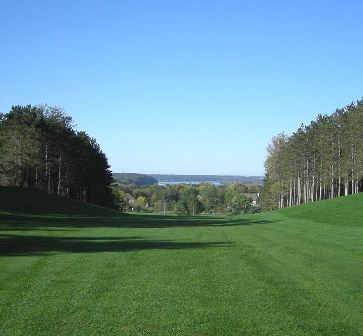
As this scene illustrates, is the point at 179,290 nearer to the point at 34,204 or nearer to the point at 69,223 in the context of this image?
the point at 69,223

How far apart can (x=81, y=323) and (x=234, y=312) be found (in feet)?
9.55

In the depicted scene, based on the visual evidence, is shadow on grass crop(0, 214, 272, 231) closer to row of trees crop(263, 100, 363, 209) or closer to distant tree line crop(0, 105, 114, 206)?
distant tree line crop(0, 105, 114, 206)

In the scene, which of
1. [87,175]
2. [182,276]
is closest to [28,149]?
[87,175]

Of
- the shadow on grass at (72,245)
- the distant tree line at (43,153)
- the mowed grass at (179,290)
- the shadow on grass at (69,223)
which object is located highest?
the distant tree line at (43,153)

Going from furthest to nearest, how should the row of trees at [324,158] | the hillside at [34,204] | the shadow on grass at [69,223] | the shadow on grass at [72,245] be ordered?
the row of trees at [324,158] < the hillside at [34,204] < the shadow on grass at [69,223] < the shadow on grass at [72,245]

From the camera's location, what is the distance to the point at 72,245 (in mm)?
20641

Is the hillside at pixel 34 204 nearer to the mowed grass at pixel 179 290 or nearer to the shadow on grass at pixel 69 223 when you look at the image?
the shadow on grass at pixel 69 223

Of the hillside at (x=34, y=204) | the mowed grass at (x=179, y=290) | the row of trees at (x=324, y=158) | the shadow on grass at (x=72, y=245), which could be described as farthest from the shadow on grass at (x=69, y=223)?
the row of trees at (x=324, y=158)

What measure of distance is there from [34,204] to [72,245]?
122ft

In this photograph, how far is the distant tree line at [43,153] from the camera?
7262 centimetres

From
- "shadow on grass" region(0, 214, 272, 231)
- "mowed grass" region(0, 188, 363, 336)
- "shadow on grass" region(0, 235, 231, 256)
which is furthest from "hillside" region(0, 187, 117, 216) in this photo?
"mowed grass" region(0, 188, 363, 336)

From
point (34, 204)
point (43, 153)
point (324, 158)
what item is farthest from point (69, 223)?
point (324, 158)

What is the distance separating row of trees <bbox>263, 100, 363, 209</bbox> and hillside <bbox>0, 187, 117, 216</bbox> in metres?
41.4

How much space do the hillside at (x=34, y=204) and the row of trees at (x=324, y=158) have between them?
41368mm
